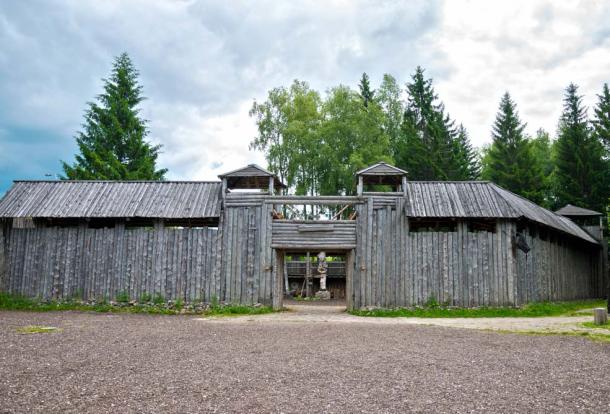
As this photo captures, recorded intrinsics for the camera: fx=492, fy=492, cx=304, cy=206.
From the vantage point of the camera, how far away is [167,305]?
58.1 ft

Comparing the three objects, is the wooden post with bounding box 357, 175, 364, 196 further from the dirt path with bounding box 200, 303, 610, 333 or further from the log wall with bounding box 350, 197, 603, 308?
the dirt path with bounding box 200, 303, 610, 333

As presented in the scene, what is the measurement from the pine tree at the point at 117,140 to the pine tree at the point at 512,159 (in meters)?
26.3

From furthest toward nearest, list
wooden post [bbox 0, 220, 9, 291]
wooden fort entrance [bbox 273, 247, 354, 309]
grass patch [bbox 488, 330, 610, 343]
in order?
wooden fort entrance [bbox 273, 247, 354, 309] < wooden post [bbox 0, 220, 9, 291] < grass patch [bbox 488, 330, 610, 343]

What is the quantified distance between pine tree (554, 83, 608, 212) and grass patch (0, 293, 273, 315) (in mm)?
29203

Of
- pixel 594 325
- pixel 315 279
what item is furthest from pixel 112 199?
pixel 594 325

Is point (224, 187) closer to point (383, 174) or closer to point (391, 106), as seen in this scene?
point (383, 174)

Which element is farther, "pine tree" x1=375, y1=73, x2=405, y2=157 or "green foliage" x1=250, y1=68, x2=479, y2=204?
"pine tree" x1=375, y1=73, x2=405, y2=157

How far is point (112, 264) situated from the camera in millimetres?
18109

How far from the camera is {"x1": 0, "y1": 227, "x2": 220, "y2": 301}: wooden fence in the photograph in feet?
58.9

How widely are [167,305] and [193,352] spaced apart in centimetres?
971

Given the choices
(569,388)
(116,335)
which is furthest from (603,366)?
(116,335)

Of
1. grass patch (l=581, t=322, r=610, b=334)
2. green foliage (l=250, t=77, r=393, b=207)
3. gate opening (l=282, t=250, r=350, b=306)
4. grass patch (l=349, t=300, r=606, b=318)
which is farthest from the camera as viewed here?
green foliage (l=250, t=77, r=393, b=207)

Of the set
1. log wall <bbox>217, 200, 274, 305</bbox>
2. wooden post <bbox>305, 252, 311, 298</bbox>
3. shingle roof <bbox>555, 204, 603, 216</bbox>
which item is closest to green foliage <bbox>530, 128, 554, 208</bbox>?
shingle roof <bbox>555, 204, 603, 216</bbox>

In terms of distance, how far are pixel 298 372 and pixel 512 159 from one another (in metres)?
37.3
